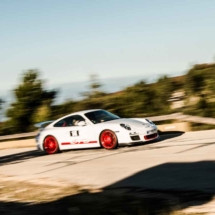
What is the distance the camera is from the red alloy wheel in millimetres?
17672

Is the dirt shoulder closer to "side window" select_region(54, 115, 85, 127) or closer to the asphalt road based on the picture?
the asphalt road

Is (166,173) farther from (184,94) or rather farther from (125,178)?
(184,94)

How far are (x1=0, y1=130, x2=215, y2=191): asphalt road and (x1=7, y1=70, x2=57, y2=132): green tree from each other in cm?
1023

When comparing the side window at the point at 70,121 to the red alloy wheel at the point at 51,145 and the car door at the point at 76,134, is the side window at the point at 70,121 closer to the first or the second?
the car door at the point at 76,134

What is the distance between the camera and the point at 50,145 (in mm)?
17781

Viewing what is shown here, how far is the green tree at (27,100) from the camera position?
2791cm

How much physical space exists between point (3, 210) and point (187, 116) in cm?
1075

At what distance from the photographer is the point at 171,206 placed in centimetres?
739

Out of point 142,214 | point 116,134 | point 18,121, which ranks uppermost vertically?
point 18,121

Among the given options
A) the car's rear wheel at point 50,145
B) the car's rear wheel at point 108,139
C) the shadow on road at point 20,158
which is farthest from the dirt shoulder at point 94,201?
the car's rear wheel at point 50,145

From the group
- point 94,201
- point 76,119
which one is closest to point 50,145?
point 76,119

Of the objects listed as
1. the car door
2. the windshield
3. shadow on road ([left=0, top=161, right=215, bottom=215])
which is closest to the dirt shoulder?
shadow on road ([left=0, top=161, right=215, bottom=215])

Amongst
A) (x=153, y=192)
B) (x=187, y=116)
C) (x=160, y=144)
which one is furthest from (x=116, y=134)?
(x=153, y=192)

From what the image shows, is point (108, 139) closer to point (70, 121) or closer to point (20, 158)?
point (70, 121)
